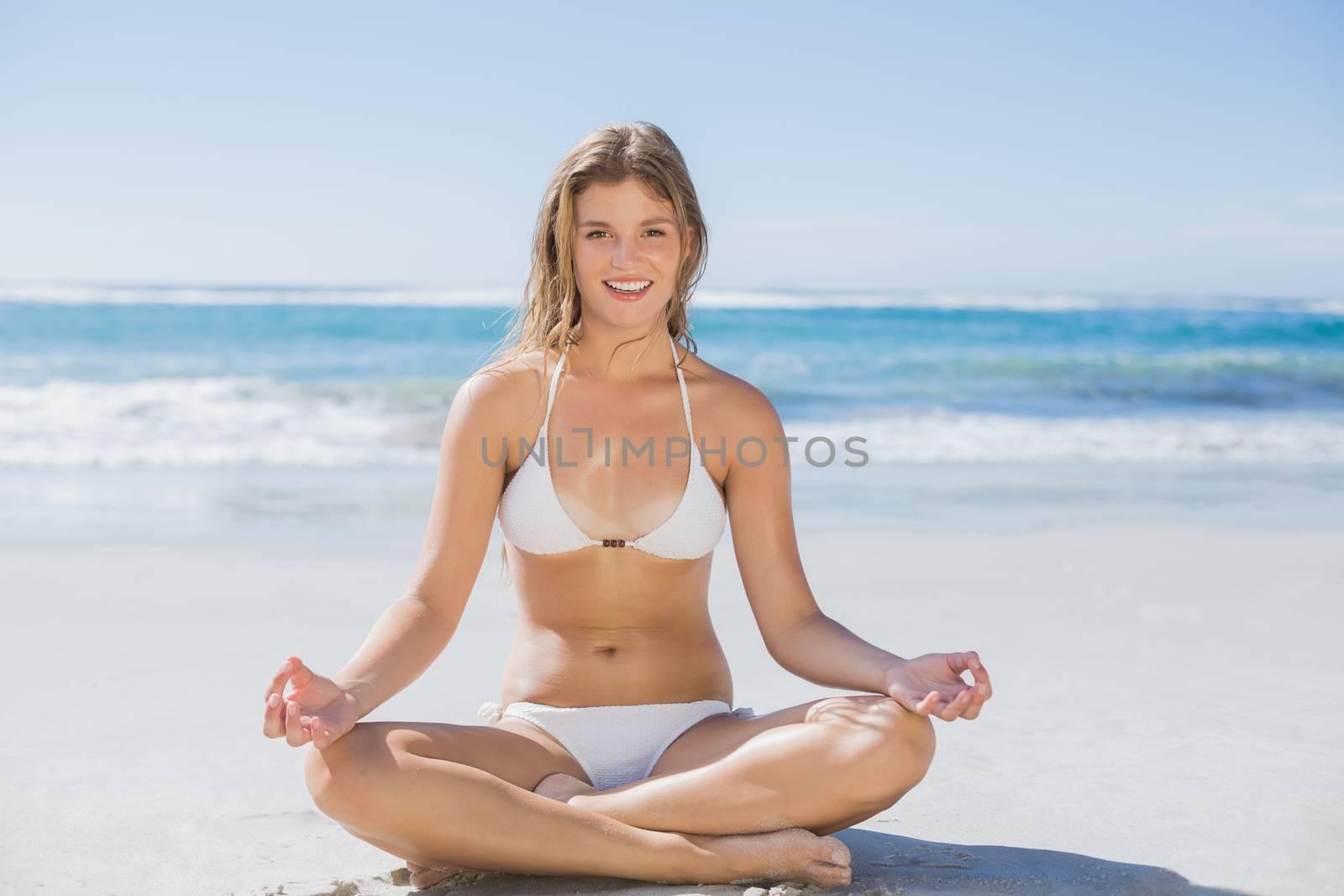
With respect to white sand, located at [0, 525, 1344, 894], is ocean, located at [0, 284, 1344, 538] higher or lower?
higher

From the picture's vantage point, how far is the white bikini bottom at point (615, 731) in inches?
107

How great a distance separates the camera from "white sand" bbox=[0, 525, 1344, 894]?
9.04 feet

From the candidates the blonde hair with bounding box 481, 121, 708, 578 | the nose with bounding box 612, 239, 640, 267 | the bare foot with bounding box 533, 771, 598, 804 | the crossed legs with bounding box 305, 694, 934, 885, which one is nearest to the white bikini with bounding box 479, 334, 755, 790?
the bare foot with bounding box 533, 771, 598, 804

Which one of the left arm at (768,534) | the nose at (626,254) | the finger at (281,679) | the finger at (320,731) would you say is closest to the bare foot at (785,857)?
the left arm at (768,534)

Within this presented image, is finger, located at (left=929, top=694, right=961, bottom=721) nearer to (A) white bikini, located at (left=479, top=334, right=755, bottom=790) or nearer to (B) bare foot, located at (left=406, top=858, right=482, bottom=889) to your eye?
(A) white bikini, located at (left=479, top=334, right=755, bottom=790)

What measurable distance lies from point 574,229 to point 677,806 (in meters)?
1.39

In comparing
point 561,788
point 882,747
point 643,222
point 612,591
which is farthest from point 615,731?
point 643,222

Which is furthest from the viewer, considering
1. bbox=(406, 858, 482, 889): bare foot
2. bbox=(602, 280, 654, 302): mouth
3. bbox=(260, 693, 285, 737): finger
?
bbox=(602, 280, 654, 302): mouth

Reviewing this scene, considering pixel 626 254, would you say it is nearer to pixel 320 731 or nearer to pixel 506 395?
pixel 506 395

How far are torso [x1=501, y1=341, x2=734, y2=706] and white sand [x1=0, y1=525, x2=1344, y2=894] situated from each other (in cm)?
48

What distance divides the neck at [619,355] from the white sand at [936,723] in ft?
3.98

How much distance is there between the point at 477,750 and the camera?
99.7 inches

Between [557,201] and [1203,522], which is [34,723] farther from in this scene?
[1203,522]

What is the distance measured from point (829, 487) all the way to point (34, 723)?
17.9ft
